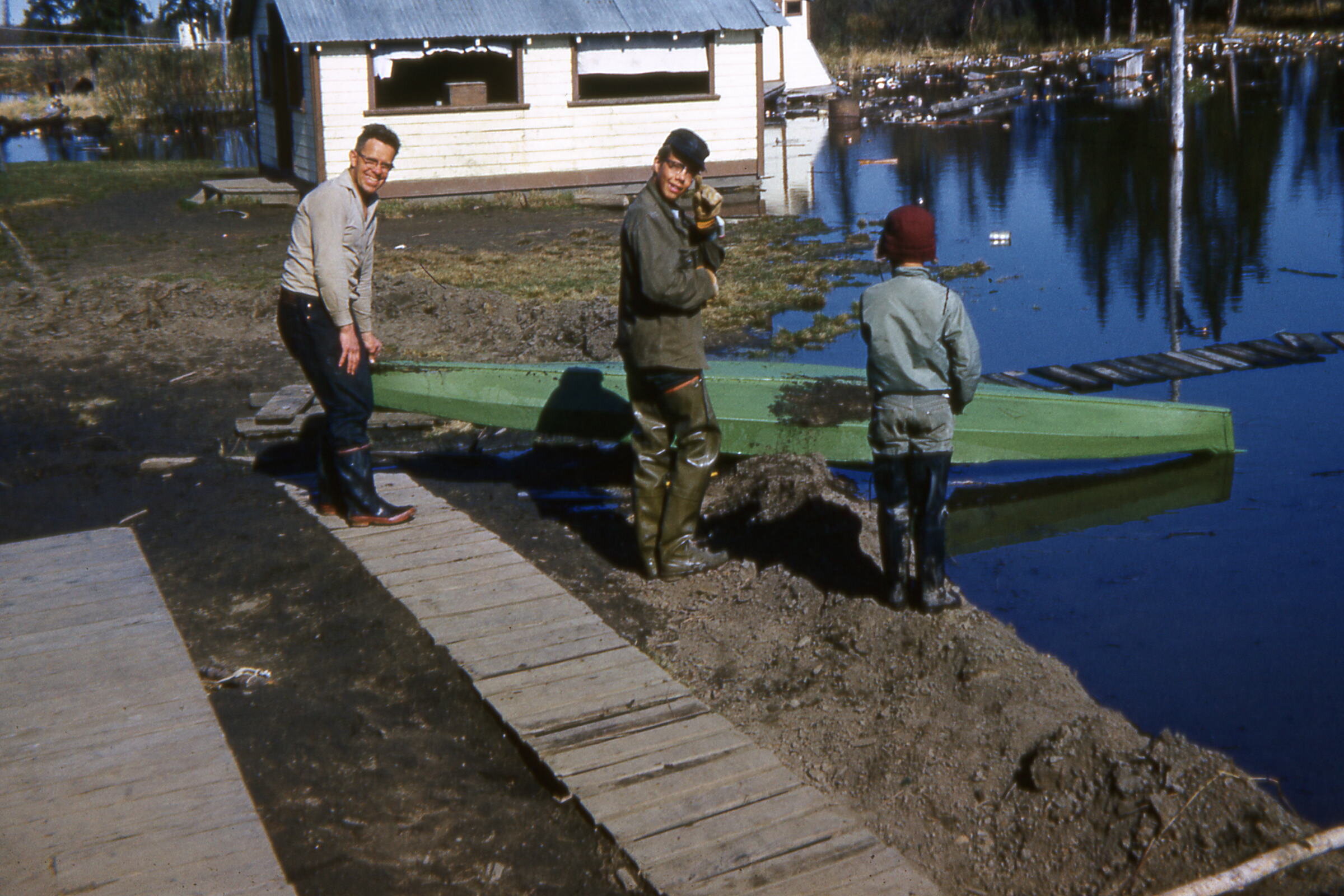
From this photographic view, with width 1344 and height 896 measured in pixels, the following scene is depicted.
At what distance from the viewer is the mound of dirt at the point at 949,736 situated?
3809 mm

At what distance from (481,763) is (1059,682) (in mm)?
2269

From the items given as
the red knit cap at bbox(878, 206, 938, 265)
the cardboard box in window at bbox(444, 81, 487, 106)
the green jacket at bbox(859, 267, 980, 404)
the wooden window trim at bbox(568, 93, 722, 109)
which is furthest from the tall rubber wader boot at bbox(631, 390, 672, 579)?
the wooden window trim at bbox(568, 93, 722, 109)

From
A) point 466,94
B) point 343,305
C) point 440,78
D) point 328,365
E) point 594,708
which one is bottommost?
point 594,708

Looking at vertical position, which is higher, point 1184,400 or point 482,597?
point 1184,400

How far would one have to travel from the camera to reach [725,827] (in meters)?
Answer: 4.01

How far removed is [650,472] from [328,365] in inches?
68.6

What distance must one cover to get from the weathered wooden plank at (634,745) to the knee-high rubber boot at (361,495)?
2790mm

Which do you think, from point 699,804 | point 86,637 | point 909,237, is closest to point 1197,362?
point 909,237

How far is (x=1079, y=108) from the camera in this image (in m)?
41.5

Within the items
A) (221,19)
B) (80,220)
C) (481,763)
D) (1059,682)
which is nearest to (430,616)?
(481,763)

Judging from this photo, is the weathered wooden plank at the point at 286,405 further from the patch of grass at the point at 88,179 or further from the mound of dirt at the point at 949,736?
the patch of grass at the point at 88,179

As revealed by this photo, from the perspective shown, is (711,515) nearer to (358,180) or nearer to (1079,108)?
(358,180)

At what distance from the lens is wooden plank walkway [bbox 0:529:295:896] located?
3.84 m

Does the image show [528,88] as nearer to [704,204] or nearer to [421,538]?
[421,538]
